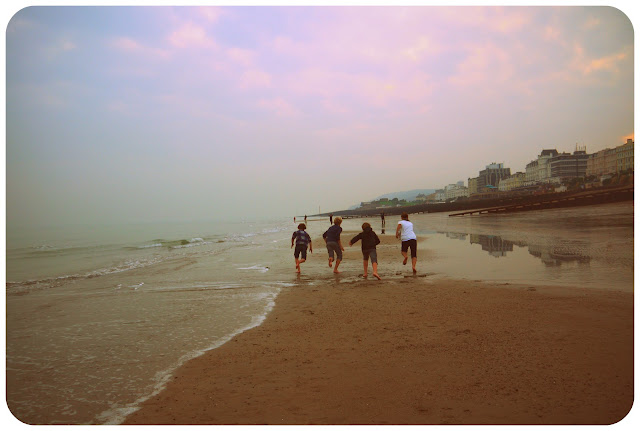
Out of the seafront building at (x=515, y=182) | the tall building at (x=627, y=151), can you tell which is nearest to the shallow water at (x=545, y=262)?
the tall building at (x=627, y=151)

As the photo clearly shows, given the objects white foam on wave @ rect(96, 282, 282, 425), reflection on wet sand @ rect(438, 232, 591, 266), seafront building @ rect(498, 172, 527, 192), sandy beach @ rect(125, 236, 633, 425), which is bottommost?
reflection on wet sand @ rect(438, 232, 591, 266)

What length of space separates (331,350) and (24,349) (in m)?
5.17

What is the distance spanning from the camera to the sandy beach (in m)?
3.71

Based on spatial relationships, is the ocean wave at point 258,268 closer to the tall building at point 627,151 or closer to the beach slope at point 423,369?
the beach slope at point 423,369

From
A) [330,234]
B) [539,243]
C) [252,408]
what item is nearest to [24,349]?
[252,408]

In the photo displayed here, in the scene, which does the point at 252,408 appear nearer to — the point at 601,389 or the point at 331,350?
the point at 331,350

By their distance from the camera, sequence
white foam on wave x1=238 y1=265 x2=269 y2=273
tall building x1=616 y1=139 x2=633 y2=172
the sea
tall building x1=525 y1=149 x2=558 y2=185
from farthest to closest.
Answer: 1. tall building x1=525 y1=149 x2=558 y2=185
2. white foam on wave x1=238 y1=265 x2=269 y2=273
3. tall building x1=616 y1=139 x2=633 y2=172
4. the sea

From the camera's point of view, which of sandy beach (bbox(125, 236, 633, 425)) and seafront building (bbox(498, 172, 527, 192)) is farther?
seafront building (bbox(498, 172, 527, 192))

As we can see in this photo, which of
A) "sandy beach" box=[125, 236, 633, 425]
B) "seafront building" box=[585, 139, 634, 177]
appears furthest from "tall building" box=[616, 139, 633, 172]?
"sandy beach" box=[125, 236, 633, 425]

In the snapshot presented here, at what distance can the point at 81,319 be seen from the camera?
826 cm

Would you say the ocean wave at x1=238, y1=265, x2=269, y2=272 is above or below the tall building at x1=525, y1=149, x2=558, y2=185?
below

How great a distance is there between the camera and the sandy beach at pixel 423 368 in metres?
3.71

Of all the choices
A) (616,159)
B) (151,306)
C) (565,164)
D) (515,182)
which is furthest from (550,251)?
(515,182)

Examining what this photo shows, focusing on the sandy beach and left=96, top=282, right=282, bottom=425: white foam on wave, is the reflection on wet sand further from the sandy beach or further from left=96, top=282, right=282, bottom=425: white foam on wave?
left=96, top=282, right=282, bottom=425: white foam on wave
